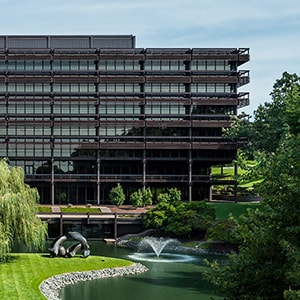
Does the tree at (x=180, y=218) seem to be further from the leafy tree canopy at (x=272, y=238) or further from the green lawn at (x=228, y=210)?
the leafy tree canopy at (x=272, y=238)

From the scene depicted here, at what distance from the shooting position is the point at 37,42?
9069cm

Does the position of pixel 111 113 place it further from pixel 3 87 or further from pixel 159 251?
pixel 159 251

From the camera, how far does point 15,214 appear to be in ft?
137

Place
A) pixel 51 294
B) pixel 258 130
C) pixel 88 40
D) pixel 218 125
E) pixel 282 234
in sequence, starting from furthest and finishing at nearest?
pixel 88 40
pixel 218 125
pixel 258 130
pixel 51 294
pixel 282 234

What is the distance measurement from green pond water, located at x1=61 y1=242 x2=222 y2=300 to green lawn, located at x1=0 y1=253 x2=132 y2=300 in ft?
7.25

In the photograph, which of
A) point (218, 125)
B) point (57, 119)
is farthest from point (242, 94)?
point (57, 119)

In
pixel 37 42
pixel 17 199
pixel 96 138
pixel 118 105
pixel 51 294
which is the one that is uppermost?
pixel 37 42

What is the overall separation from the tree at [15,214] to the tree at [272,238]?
85.6ft

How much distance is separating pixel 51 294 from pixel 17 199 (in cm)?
980

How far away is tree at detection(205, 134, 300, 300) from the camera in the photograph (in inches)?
629

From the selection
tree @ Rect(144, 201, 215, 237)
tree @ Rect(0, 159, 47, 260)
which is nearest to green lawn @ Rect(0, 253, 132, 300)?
tree @ Rect(0, 159, 47, 260)

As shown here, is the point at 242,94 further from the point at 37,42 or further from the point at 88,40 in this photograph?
the point at 37,42

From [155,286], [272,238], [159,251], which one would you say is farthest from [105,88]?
[272,238]

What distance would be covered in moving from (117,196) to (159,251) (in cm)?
2821
